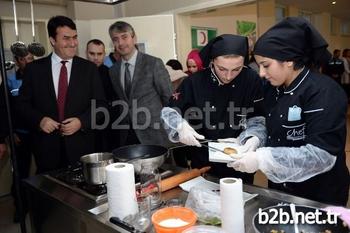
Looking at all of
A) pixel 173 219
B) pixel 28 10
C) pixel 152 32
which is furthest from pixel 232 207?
pixel 28 10

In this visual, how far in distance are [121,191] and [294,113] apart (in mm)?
668

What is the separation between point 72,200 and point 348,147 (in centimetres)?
394

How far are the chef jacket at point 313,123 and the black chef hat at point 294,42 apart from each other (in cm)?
8

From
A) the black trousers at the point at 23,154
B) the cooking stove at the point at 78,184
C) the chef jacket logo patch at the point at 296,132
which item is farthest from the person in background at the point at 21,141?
the chef jacket logo patch at the point at 296,132

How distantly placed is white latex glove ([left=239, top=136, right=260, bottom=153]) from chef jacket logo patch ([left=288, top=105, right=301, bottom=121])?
0.19m

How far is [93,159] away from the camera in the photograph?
136 cm

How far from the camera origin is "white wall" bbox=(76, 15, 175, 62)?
11.9ft

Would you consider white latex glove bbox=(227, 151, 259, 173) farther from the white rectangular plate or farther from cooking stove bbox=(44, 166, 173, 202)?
cooking stove bbox=(44, 166, 173, 202)

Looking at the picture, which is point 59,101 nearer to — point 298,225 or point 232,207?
point 232,207

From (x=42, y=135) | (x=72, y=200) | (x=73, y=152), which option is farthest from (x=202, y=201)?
(x=42, y=135)

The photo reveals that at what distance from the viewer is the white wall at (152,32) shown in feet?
11.9

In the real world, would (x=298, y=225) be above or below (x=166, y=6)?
below

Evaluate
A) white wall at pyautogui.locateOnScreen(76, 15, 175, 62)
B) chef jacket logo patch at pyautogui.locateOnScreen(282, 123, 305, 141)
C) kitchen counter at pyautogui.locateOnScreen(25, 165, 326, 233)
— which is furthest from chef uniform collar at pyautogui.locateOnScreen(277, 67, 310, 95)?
white wall at pyautogui.locateOnScreen(76, 15, 175, 62)

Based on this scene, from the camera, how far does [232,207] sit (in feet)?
2.87
